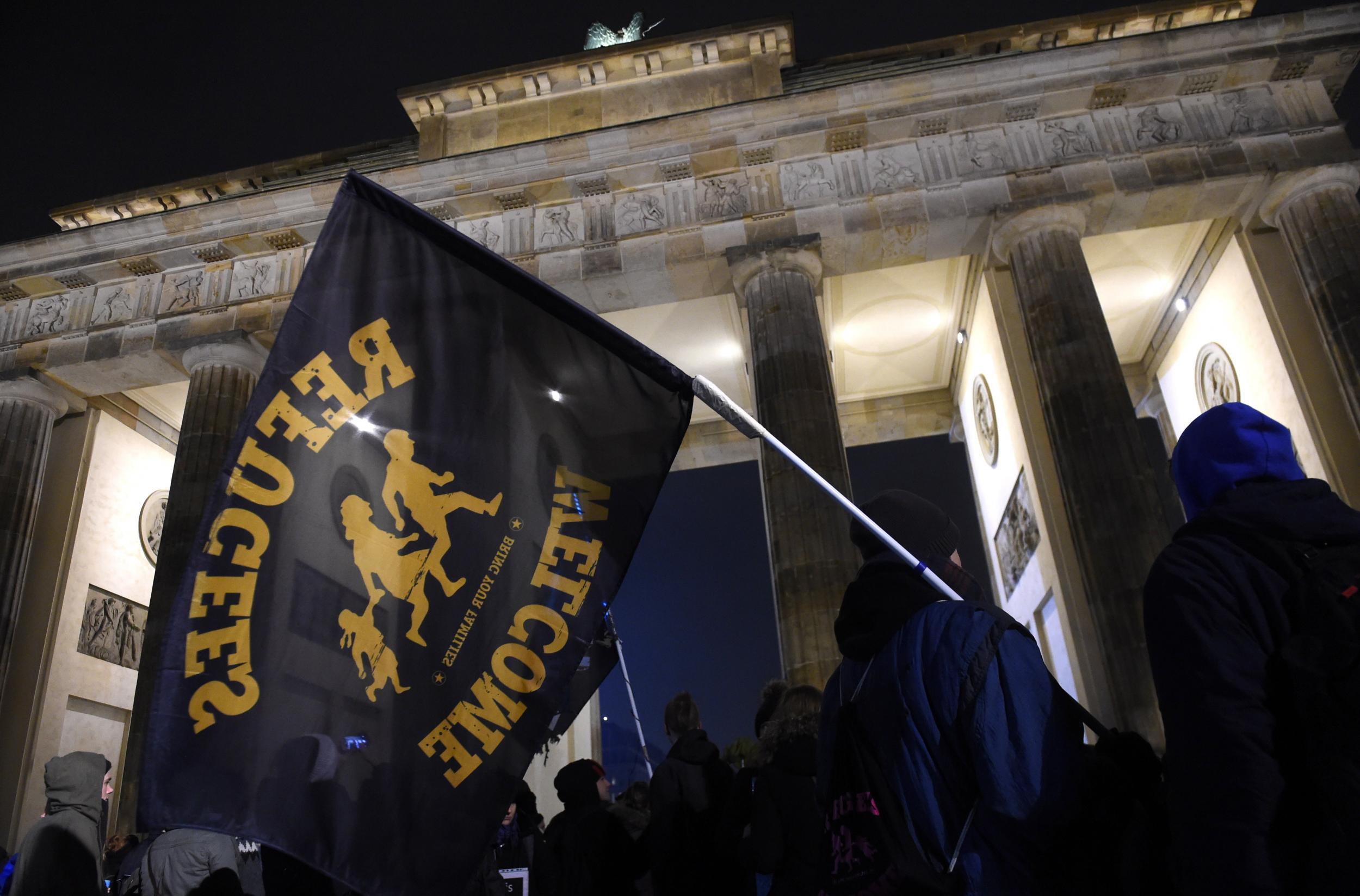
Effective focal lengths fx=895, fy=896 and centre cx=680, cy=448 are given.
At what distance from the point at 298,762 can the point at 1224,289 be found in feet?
48.7

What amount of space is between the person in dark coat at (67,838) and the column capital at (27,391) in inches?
486

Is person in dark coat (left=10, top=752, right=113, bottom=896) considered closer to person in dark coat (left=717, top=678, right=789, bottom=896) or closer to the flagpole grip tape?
person in dark coat (left=717, top=678, right=789, bottom=896)

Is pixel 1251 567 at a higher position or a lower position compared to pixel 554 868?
higher

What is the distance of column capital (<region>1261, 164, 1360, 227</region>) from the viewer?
453 inches

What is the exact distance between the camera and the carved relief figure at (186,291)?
543 inches

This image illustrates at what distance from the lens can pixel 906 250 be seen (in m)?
12.8

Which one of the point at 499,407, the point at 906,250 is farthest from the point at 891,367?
the point at 499,407

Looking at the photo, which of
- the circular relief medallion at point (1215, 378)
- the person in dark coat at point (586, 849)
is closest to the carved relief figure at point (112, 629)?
the person in dark coat at point (586, 849)

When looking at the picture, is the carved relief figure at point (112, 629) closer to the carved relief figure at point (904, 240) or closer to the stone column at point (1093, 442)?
the carved relief figure at point (904, 240)

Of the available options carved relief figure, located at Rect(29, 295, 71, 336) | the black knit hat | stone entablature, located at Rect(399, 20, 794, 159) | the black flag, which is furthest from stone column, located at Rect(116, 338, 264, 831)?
the black knit hat

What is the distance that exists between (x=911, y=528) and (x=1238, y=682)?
94 cm

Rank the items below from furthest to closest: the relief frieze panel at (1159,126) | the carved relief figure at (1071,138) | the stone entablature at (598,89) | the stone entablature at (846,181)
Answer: the stone entablature at (598,89) < the carved relief figure at (1071,138) < the relief frieze panel at (1159,126) < the stone entablature at (846,181)

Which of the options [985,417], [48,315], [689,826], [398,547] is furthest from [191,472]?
[985,417]

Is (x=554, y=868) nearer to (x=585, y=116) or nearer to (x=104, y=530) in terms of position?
(x=585, y=116)
